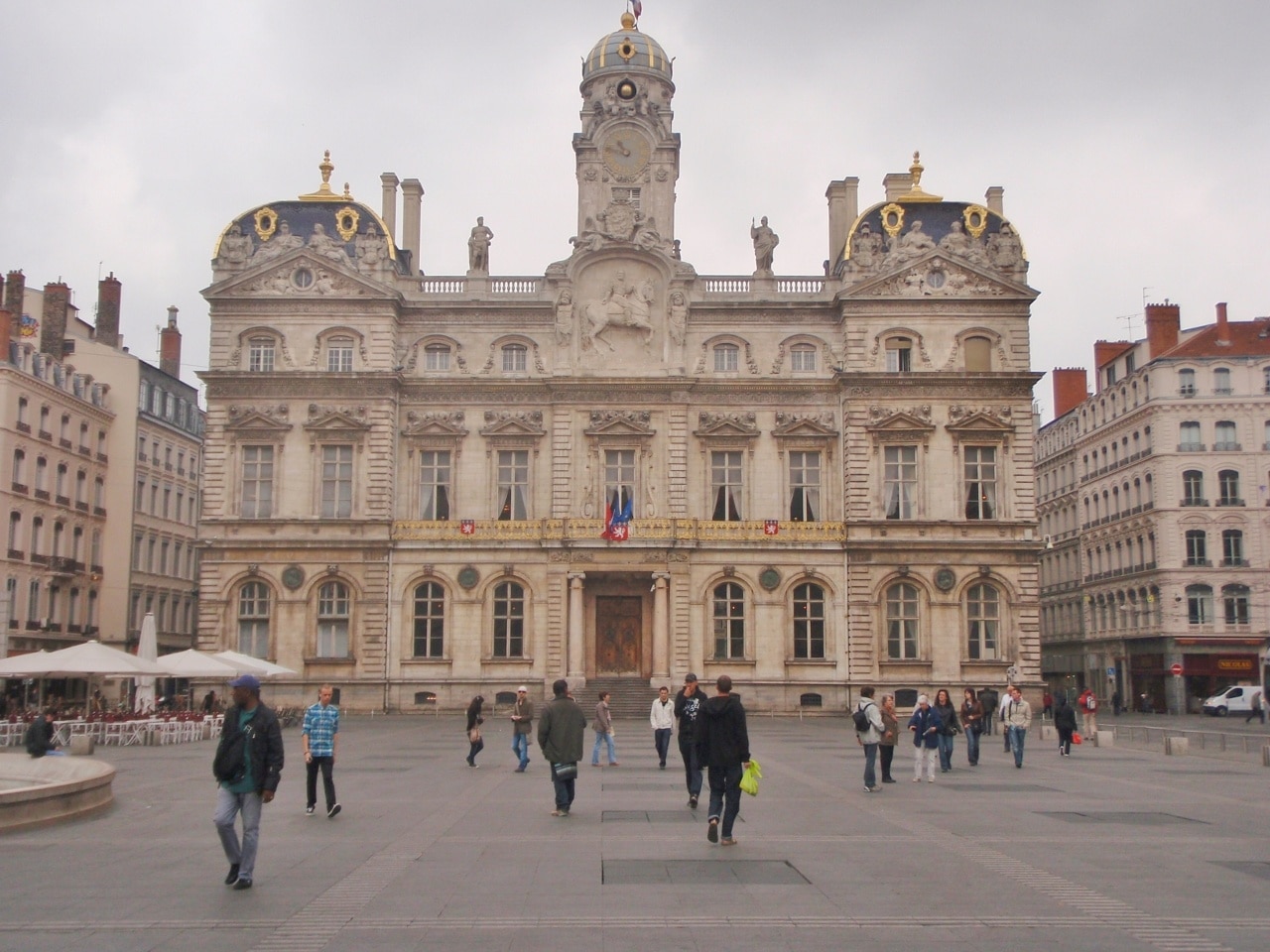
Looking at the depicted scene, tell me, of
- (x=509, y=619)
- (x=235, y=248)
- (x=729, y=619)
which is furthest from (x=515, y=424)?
(x=235, y=248)

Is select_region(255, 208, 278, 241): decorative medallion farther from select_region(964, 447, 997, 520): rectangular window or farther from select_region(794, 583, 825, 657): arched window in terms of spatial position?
select_region(964, 447, 997, 520): rectangular window

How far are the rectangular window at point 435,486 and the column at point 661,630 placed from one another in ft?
31.6

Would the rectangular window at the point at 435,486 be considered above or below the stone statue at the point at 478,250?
below

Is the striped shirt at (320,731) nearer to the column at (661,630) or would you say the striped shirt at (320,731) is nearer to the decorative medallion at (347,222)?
the column at (661,630)

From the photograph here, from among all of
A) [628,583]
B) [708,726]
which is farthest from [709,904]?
[628,583]

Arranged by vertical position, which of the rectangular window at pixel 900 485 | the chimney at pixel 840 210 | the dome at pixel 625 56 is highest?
the dome at pixel 625 56

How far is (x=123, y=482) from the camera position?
244 ft

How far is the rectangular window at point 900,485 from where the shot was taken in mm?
58438

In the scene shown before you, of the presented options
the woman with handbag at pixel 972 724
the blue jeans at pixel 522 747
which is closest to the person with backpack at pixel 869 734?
the woman with handbag at pixel 972 724

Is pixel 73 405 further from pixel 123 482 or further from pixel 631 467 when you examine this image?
pixel 631 467

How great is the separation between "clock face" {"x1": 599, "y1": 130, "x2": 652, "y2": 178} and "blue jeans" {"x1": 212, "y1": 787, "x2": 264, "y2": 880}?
50079 millimetres

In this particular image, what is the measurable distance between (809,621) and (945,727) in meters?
29.1

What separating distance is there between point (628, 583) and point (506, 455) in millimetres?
7555

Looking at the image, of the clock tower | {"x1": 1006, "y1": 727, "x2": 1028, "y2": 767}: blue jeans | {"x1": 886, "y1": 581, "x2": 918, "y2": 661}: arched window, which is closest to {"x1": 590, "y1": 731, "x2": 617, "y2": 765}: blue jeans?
{"x1": 1006, "y1": 727, "x2": 1028, "y2": 767}: blue jeans
